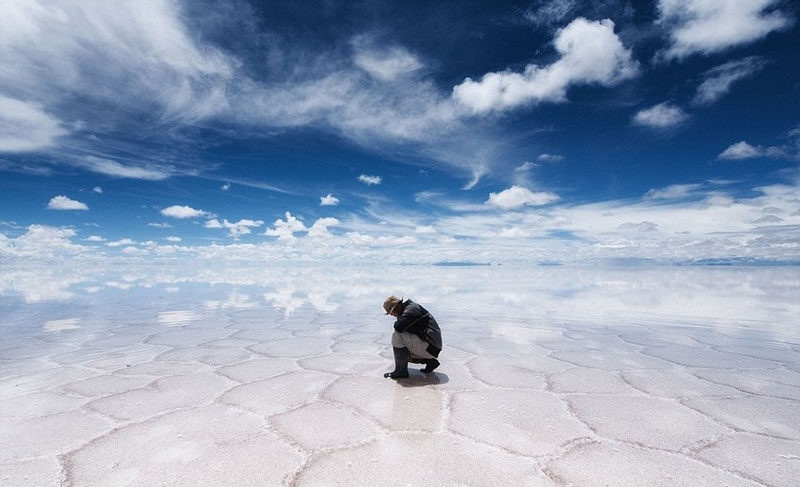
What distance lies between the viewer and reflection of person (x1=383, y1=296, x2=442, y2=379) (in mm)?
4797

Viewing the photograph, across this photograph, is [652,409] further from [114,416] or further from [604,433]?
[114,416]

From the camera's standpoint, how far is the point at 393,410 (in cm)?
388

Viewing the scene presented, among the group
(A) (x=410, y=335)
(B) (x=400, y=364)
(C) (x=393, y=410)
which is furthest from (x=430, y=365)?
(C) (x=393, y=410)

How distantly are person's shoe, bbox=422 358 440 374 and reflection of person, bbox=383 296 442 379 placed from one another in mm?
119

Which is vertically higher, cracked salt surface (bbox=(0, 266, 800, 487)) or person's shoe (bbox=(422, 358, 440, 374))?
person's shoe (bbox=(422, 358, 440, 374))

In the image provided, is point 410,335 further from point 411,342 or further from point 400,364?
point 400,364

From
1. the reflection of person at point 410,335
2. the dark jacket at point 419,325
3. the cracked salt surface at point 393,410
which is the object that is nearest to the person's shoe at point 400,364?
the reflection of person at point 410,335

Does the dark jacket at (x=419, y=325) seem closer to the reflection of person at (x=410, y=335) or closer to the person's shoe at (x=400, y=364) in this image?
the reflection of person at (x=410, y=335)

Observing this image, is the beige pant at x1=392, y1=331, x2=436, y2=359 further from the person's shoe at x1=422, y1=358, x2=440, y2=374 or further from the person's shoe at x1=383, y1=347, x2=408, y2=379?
the person's shoe at x1=422, y1=358, x2=440, y2=374

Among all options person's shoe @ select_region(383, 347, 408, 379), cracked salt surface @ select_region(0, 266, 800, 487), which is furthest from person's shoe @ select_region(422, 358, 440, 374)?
person's shoe @ select_region(383, 347, 408, 379)

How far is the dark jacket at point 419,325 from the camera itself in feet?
15.7

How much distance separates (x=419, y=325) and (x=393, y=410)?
3.89 feet

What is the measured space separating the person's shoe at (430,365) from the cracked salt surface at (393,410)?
12 centimetres

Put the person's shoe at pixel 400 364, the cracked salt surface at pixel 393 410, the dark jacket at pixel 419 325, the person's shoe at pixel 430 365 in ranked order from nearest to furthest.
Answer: the cracked salt surface at pixel 393 410 < the dark jacket at pixel 419 325 < the person's shoe at pixel 400 364 < the person's shoe at pixel 430 365
